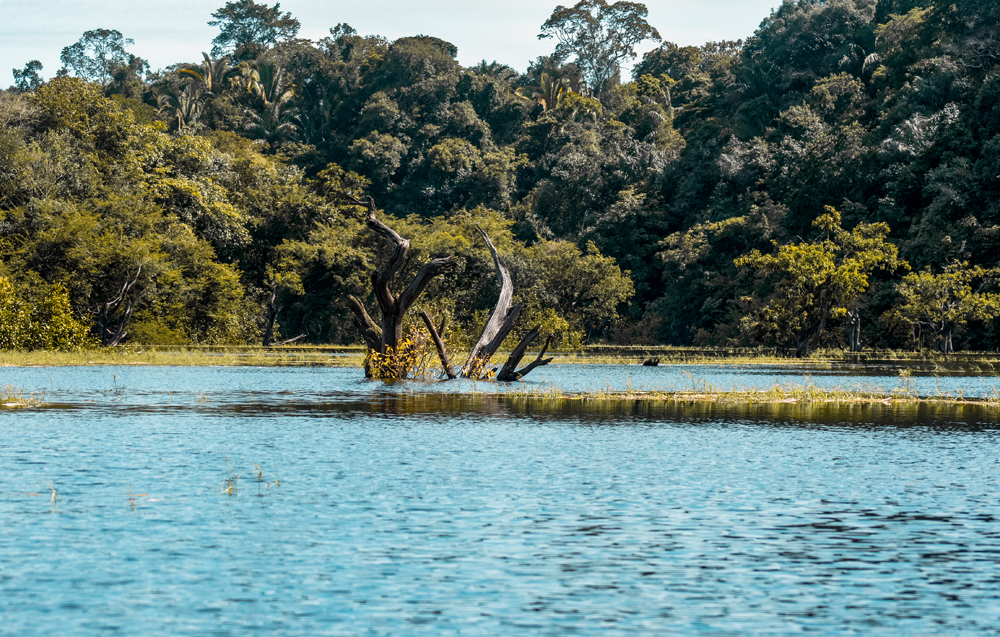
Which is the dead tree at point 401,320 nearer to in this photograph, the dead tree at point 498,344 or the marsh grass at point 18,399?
the dead tree at point 498,344

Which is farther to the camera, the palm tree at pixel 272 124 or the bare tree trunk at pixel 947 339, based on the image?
the palm tree at pixel 272 124

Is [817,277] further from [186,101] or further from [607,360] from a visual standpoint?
[186,101]

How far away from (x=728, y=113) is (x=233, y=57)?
225 feet

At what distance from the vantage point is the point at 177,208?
74.6 m

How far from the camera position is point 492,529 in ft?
40.0

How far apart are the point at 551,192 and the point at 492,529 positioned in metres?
92.9

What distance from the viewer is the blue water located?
29.0 ft

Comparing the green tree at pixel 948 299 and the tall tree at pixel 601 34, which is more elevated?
the tall tree at pixel 601 34

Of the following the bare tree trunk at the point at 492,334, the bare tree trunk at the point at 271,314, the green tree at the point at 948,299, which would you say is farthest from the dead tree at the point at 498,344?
the bare tree trunk at the point at 271,314

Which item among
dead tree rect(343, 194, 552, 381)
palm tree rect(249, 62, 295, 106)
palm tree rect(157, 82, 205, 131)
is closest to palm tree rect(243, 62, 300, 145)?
palm tree rect(249, 62, 295, 106)

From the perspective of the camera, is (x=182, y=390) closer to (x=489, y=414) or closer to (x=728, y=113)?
(x=489, y=414)

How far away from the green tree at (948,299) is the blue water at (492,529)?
42.5 metres

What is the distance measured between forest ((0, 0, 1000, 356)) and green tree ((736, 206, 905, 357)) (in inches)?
8.0

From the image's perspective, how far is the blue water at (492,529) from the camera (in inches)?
348
